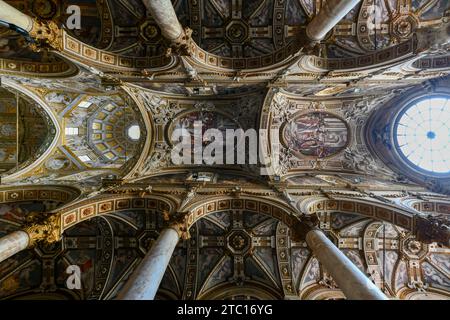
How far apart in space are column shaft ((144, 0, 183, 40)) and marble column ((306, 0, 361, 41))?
4345 millimetres

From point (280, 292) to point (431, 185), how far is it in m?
8.09

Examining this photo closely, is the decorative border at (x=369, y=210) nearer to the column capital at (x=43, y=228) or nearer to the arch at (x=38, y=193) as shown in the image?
the column capital at (x=43, y=228)

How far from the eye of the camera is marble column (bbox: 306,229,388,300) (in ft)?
17.6

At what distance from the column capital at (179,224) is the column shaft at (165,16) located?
19.5 feet

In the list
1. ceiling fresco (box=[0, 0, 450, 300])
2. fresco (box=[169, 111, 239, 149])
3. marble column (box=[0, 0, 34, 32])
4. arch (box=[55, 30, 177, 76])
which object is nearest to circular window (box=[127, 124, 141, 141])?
ceiling fresco (box=[0, 0, 450, 300])

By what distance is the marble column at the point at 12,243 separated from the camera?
6.96 m

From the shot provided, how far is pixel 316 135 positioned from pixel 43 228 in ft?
41.2

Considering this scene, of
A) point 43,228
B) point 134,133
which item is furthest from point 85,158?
point 43,228

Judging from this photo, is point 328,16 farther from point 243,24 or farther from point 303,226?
point 303,226

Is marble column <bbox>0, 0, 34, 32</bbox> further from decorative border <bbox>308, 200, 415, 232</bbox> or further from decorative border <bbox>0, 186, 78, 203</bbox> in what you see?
decorative border <bbox>308, 200, 415, 232</bbox>

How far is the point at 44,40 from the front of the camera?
26.6 ft

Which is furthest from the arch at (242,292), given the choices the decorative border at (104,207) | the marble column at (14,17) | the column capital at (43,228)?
the marble column at (14,17)

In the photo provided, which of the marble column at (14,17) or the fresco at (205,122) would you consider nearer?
the marble column at (14,17)

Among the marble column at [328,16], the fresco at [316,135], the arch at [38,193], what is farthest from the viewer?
the fresco at [316,135]
